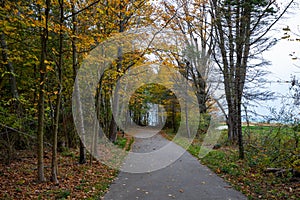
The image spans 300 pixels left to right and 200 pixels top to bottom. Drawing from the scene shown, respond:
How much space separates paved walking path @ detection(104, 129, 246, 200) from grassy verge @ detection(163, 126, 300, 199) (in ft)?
1.36

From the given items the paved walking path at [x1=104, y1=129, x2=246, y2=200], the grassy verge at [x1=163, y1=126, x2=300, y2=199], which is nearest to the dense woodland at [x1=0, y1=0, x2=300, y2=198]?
the grassy verge at [x1=163, y1=126, x2=300, y2=199]

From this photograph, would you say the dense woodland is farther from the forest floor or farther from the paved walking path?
the paved walking path

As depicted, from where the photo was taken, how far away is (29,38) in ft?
23.0

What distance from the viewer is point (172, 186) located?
6.04 meters

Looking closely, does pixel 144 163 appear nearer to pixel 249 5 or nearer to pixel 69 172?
pixel 69 172

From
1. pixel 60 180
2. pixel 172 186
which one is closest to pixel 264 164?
pixel 172 186

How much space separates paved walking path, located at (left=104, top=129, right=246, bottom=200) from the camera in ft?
17.2

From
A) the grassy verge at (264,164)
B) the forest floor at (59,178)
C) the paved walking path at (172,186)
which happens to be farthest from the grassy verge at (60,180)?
the grassy verge at (264,164)

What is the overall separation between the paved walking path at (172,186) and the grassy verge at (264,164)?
16.3 inches

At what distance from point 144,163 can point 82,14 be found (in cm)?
585

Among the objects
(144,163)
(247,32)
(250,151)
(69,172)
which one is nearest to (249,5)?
(247,32)

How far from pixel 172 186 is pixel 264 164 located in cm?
316

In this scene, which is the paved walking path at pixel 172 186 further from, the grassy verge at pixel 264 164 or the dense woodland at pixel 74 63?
the dense woodland at pixel 74 63

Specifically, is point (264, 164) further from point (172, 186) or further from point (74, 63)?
point (74, 63)
